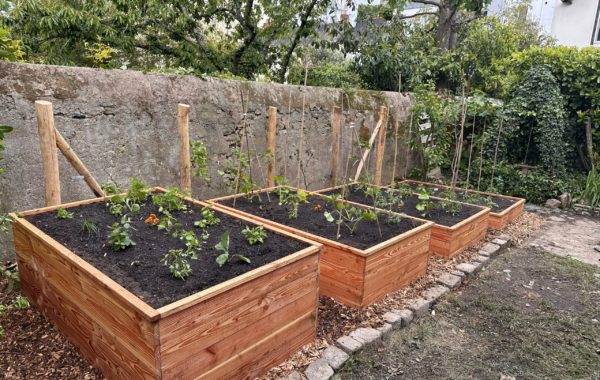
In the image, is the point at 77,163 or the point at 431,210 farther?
the point at 431,210

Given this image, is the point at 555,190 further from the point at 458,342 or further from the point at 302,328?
the point at 302,328

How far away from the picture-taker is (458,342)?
2.67m

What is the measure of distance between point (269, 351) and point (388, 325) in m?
0.90

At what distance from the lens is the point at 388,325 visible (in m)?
2.69

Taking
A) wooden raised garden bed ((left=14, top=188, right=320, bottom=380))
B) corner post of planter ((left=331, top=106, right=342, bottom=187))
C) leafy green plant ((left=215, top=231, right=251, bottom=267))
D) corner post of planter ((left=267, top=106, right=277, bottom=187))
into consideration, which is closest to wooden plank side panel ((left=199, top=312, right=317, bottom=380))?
wooden raised garden bed ((left=14, top=188, right=320, bottom=380))

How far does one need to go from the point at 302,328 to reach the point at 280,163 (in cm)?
279

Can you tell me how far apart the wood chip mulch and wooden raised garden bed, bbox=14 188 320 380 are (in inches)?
2.8

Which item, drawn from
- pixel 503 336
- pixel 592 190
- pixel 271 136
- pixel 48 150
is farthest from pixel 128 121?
pixel 592 190

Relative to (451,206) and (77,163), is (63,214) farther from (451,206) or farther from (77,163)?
(451,206)

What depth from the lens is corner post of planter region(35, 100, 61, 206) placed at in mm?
2777

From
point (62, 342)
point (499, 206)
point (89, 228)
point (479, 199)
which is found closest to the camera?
point (62, 342)

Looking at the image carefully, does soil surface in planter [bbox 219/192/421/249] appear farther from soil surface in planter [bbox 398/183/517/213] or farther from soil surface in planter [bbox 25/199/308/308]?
soil surface in planter [bbox 398/183/517/213]

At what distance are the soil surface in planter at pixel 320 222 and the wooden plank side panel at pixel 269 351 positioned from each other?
766 millimetres

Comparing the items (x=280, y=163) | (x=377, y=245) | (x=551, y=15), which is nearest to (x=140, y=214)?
(x=377, y=245)
